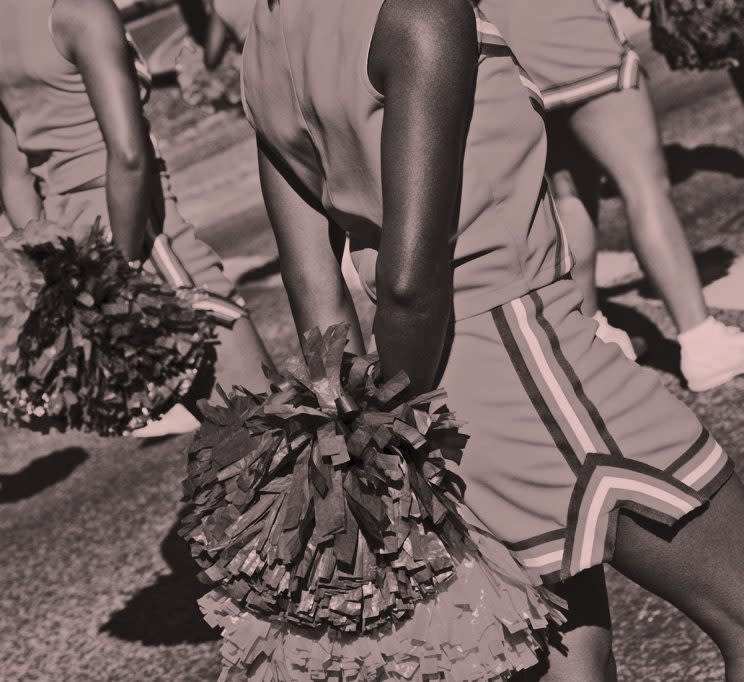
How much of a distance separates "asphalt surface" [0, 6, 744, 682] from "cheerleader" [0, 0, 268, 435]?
1013 millimetres

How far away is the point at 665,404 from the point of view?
2.12 metres

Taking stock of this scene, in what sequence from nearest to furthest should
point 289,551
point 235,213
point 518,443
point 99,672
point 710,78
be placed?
point 289,551, point 518,443, point 99,672, point 710,78, point 235,213

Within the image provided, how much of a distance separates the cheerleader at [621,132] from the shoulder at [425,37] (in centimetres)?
236

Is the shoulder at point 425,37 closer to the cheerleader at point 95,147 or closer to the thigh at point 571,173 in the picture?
the cheerleader at point 95,147

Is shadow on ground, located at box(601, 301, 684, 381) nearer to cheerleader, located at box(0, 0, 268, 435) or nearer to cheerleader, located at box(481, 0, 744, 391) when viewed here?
cheerleader, located at box(481, 0, 744, 391)

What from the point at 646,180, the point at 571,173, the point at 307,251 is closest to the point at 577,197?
the point at 571,173

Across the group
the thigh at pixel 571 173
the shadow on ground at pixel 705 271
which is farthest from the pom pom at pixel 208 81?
the thigh at pixel 571 173

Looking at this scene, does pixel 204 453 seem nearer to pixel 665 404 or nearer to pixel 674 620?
pixel 665 404

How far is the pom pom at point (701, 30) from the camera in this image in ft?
18.6

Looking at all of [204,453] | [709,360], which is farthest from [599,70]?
[204,453]

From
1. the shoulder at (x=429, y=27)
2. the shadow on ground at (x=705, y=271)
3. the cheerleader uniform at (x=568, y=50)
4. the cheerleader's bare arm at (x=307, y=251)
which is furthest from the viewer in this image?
the shadow on ground at (x=705, y=271)

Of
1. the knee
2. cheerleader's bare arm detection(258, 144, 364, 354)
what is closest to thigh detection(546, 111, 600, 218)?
the knee

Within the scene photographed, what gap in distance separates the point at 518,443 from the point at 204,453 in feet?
1.71

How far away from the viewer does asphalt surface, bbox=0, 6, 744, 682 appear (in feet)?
12.2
